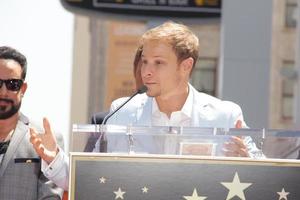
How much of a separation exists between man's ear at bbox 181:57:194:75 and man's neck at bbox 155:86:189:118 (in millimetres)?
102

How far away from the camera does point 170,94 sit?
4508 millimetres

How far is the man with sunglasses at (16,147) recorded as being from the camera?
4457mm

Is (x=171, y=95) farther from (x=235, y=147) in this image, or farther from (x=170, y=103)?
(x=235, y=147)

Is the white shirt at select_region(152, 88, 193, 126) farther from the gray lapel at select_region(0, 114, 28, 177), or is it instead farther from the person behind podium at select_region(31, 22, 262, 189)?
the gray lapel at select_region(0, 114, 28, 177)

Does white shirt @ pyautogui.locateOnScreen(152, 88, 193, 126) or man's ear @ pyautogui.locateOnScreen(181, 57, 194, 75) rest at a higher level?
man's ear @ pyautogui.locateOnScreen(181, 57, 194, 75)

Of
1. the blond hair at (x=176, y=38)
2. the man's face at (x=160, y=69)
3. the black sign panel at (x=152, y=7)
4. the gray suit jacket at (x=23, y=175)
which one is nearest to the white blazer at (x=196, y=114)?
the man's face at (x=160, y=69)

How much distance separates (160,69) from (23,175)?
71cm

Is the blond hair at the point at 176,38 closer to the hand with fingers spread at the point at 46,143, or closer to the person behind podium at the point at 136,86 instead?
the person behind podium at the point at 136,86

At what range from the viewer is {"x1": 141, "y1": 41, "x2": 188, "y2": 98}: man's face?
436 cm

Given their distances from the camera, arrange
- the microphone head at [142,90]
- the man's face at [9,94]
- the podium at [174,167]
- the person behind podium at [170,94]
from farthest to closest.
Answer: the man's face at [9,94]
the person behind podium at [170,94]
the microphone head at [142,90]
the podium at [174,167]

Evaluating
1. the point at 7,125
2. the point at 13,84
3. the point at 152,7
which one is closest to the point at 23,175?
the point at 7,125

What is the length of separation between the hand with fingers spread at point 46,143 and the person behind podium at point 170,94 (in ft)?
1.08

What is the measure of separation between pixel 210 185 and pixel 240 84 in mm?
8799

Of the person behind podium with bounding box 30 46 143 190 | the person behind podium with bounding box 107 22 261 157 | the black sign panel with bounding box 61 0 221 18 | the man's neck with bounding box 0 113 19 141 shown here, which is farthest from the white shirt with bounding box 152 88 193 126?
the black sign panel with bounding box 61 0 221 18
